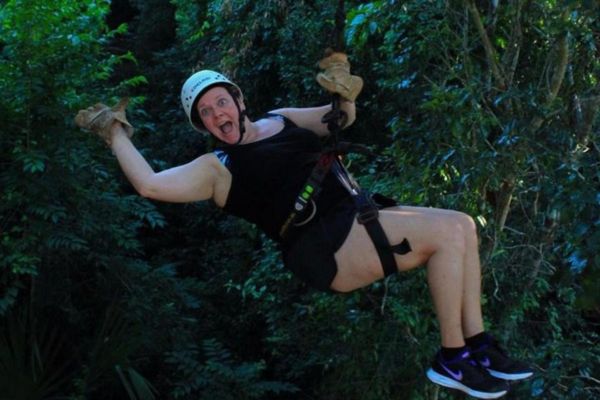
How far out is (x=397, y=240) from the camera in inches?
115

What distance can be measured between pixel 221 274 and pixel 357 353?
2840mm

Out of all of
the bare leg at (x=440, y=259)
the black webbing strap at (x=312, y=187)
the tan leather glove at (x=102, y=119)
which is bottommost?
the bare leg at (x=440, y=259)

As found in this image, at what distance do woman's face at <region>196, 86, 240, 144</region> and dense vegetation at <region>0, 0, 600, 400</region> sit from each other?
86 cm

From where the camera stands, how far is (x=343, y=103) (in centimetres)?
316

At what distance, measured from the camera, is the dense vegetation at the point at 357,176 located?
3.62 metres

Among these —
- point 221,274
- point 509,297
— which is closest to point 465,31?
point 509,297

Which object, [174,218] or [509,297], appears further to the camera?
[174,218]

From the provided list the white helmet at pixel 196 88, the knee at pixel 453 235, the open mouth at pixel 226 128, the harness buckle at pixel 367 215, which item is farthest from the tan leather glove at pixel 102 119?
the knee at pixel 453 235

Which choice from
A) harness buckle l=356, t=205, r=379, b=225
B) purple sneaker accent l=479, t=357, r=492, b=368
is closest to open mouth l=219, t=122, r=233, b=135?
harness buckle l=356, t=205, r=379, b=225

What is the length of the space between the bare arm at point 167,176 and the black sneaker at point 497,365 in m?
1.07

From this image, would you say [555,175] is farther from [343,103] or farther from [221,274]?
[221,274]

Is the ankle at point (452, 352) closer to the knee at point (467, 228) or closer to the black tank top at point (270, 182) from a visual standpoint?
the knee at point (467, 228)

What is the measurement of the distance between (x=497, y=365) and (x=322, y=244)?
0.70m

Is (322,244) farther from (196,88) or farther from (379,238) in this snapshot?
(196,88)
